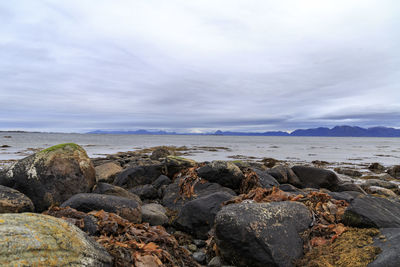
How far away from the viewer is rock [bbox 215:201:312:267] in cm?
376

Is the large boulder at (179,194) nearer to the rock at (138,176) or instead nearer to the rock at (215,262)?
the rock at (138,176)

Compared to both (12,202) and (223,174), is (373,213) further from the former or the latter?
(12,202)

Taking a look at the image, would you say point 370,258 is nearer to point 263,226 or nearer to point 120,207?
point 263,226

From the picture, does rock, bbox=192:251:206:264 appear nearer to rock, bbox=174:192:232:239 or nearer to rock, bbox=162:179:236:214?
rock, bbox=174:192:232:239

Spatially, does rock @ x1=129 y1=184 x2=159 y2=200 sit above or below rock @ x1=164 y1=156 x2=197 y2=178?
below

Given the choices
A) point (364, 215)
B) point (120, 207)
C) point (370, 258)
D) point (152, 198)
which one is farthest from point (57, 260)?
point (152, 198)

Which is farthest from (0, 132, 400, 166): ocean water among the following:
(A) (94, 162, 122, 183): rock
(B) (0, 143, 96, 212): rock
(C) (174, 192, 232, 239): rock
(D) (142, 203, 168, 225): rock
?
(C) (174, 192, 232, 239): rock

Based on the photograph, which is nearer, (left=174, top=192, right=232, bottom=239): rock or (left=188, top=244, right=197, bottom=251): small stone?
(left=188, top=244, right=197, bottom=251): small stone

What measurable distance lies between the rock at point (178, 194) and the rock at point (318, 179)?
4.70 metres

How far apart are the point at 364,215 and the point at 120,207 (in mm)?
4380

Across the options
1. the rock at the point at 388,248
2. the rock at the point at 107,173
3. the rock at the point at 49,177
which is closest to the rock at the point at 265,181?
A: the rock at the point at 388,248

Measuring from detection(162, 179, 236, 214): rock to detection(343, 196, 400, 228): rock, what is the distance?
384 centimetres

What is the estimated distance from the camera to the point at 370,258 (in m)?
3.32

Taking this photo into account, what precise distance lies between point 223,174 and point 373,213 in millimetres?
4665
